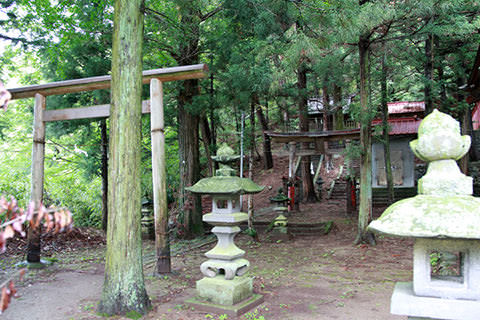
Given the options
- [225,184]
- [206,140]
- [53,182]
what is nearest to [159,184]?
[225,184]

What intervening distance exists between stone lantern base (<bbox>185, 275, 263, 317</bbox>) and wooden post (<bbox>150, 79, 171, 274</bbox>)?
1.52 metres

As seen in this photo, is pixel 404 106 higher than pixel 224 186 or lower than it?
higher

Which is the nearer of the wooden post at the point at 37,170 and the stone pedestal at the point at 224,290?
the stone pedestal at the point at 224,290

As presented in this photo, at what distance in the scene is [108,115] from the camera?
7.68m

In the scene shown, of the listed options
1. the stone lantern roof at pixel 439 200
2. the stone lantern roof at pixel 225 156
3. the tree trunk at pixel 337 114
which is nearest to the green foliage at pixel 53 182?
the stone lantern roof at pixel 225 156

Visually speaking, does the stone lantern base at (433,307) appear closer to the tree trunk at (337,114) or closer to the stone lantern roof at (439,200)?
the stone lantern roof at (439,200)

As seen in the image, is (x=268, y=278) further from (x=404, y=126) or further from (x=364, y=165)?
(x=404, y=126)

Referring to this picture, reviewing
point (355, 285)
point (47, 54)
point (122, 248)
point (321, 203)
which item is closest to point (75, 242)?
point (47, 54)

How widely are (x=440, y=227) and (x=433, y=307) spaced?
0.66 meters

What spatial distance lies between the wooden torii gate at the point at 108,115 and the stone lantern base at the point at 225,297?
1.64 m

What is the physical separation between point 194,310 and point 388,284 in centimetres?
379

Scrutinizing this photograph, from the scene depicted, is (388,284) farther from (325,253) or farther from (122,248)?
(122,248)

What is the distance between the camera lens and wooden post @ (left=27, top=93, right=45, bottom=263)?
25.6 feet

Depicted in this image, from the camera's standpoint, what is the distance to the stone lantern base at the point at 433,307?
2.69 m
